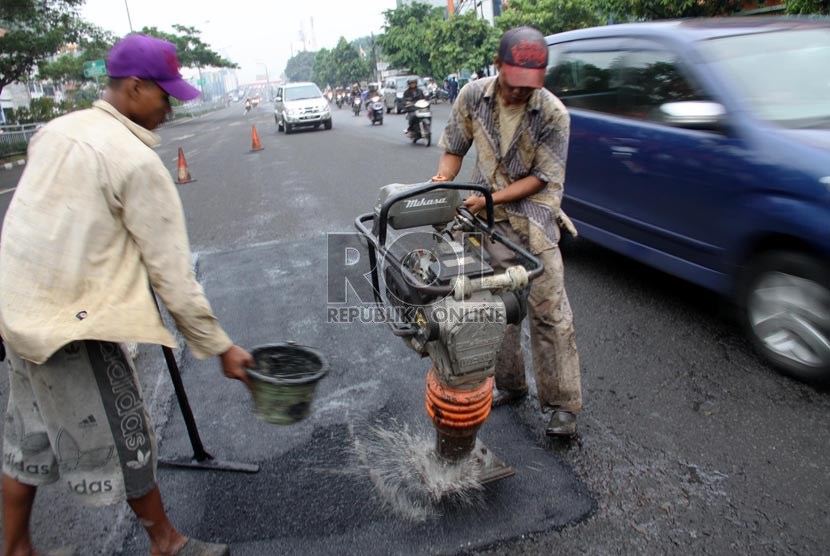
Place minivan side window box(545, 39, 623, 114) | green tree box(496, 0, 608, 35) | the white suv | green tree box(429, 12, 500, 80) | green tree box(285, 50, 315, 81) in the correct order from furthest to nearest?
green tree box(285, 50, 315, 81) → green tree box(429, 12, 500, 80) → green tree box(496, 0, 608, 35) → the white suv → minivan side window box(545, 39, 623, 114)

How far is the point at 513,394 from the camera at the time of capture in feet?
10.4

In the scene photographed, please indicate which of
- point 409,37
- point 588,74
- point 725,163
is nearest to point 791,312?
point 725,163

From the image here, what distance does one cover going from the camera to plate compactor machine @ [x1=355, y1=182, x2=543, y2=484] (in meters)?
2.06

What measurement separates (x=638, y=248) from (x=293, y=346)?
2.82m

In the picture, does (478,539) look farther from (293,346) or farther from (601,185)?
(601,185)

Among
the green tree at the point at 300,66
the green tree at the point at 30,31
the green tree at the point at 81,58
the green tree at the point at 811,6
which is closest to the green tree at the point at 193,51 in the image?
the green tree at the point at 81,58

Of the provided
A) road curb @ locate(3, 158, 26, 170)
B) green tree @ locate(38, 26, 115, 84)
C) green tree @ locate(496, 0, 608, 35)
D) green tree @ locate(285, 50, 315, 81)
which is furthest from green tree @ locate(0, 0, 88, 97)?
green tree @ locate(285, 50, 315, 81)

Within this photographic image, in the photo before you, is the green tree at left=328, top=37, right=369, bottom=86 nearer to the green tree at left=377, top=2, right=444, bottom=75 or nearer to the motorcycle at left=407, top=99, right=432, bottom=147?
the green tree at left=377, top=2, right=444, bottom=75

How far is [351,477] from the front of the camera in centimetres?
267

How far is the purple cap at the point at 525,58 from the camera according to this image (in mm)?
2352

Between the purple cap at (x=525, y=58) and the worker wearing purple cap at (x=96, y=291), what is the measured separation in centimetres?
115

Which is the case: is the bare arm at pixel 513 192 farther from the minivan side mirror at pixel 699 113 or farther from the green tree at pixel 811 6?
the green tree at pixel 811 6

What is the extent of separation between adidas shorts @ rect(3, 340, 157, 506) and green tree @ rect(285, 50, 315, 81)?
16311 cm

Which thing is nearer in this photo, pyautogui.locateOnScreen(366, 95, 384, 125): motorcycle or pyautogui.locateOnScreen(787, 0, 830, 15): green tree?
pyautogui.locateOnScreen(787, 0, 830, 15): green tree
